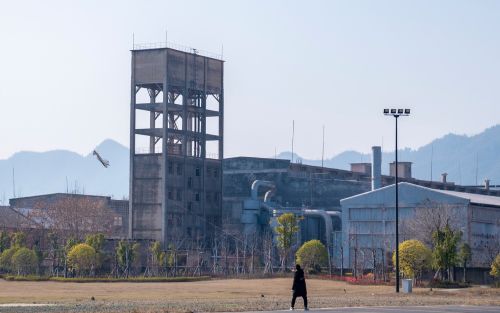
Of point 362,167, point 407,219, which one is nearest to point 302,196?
point 407,219

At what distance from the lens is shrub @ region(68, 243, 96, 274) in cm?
9688

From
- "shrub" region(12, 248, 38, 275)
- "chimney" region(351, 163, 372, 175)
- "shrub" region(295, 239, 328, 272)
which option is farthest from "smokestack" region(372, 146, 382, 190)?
"shrub" region(12, 248, 38, 275)

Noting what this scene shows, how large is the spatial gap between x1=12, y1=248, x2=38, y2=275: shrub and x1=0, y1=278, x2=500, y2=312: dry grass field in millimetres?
12370

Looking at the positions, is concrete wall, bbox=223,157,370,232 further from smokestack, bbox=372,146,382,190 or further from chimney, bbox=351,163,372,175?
chimney, bbox=351,163,372,175

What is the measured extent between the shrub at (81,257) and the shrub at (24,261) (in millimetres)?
4675

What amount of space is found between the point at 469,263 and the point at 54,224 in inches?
2340

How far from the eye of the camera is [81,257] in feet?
318

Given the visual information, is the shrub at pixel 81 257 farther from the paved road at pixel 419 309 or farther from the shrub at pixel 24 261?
the paved road at pixel 419 309

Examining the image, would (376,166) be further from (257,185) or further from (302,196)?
(257,185)

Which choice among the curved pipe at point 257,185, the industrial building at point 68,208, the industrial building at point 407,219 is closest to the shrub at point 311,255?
the industrial building at point 407,219

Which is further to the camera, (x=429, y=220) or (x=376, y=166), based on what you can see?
(x=376, y=166)

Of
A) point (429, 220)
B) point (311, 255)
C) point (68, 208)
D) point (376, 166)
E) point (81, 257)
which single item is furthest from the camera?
point (68, 208)

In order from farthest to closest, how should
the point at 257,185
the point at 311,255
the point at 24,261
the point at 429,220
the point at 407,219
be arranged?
the point at 257,185, the point at 407,219, the point at 24,261, the point at 429,220, the point at 311,255

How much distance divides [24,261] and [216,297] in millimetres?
44397
